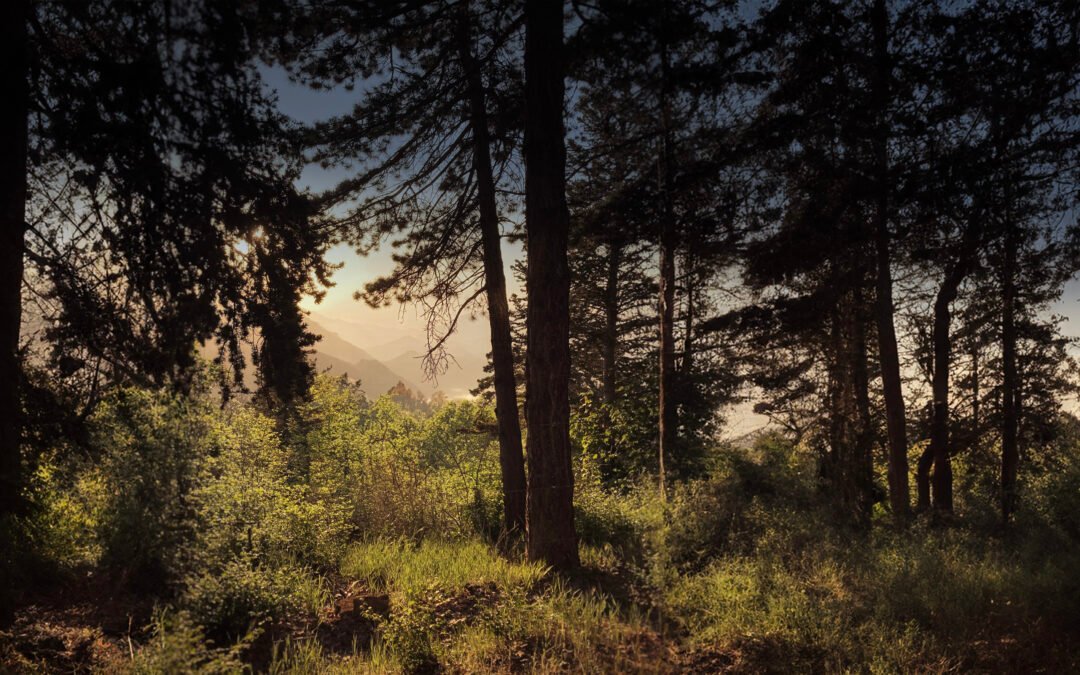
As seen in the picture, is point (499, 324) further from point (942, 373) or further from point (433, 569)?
point (942, 373)

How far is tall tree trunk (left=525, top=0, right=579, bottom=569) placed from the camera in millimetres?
6727

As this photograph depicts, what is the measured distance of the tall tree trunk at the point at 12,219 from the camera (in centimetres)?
532

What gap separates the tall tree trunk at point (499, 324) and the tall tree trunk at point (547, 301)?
2.59 metres

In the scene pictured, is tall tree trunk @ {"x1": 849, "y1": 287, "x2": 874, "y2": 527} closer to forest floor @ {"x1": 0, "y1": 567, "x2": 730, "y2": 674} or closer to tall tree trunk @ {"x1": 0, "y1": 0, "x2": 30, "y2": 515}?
forest floor @ {"x1": 0, "y1": 567, "x2": 730, "y2": 674}

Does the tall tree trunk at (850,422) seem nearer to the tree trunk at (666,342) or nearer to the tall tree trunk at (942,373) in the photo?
the tall tree trunk at (942,373)

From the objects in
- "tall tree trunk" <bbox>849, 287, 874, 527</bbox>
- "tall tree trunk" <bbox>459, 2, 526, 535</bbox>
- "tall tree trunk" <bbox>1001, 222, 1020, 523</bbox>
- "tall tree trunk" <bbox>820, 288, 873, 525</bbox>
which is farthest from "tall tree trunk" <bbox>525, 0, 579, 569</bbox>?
"tall tree trunk" <bbox>1001, 222, 1020, 523</bbox>

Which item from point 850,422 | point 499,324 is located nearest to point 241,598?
point 499,324

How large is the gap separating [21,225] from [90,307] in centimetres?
107

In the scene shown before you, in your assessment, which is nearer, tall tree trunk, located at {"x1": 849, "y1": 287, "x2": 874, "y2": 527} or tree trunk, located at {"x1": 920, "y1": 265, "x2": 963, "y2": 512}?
tall tree trunk, located at {"x1": 849, "y1": 287, "x2": 874, "y2": 527}

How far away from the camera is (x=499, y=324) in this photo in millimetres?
9445

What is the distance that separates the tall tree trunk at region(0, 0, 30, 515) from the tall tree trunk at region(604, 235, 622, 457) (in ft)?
37.7

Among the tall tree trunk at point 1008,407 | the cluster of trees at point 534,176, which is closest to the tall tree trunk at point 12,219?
the cluster of trees at point 534,176

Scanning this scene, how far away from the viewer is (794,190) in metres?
8.47

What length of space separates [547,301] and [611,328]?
35.8 feet
